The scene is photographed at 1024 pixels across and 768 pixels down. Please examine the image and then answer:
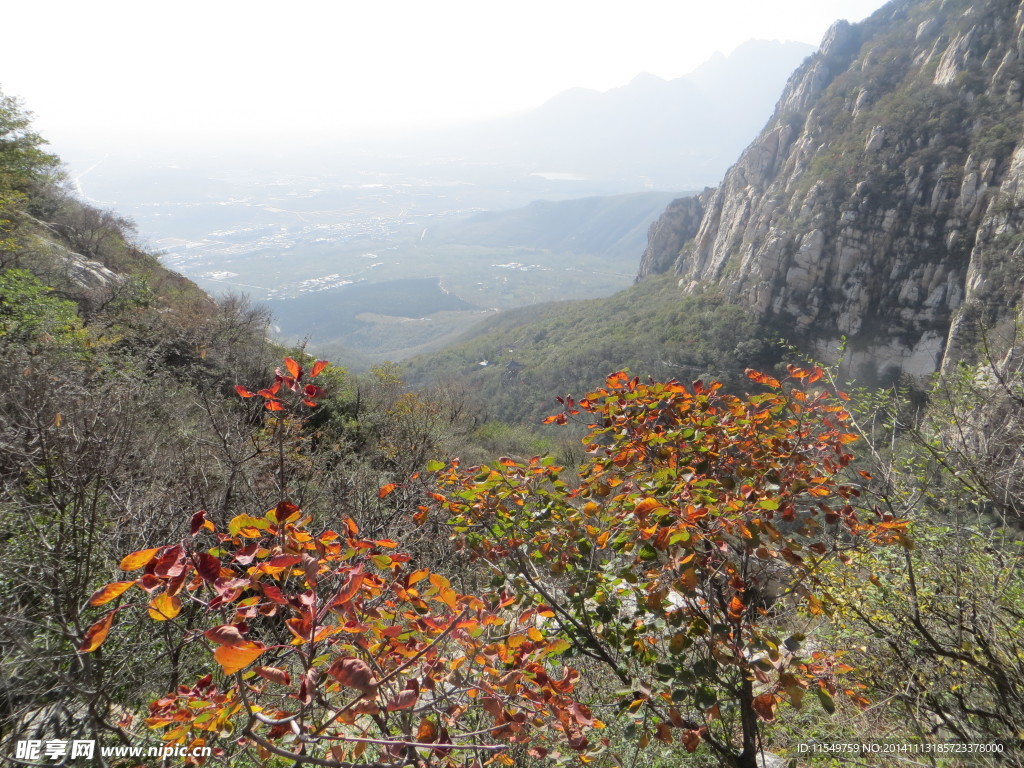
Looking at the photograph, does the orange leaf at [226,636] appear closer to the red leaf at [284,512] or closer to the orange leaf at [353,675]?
the orange leaf at [353,675]

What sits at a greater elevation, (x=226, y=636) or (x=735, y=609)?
(x=226, y=636)

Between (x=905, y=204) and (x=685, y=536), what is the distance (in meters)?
51.5

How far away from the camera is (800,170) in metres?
49.2

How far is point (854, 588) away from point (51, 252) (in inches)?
785

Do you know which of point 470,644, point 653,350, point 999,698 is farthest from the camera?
point 653,350

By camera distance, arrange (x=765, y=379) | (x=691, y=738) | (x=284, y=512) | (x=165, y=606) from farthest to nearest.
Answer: (x=765, y=379), (x=691, y=738), (x=284, y=512), (x=165, y=606)

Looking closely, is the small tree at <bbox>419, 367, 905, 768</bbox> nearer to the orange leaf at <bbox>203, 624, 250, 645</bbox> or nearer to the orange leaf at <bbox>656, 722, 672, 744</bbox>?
the orange leaf at <bbox>656, 722, 672, 744</bbox>

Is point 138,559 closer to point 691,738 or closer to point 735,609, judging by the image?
point 691,738

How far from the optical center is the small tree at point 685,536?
2.02 meters

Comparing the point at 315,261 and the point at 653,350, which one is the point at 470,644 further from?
the point at 315,261

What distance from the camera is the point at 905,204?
3919 centimetres

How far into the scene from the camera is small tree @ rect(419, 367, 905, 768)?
2020mm

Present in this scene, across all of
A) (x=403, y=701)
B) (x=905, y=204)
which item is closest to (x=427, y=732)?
(x=403, y=701)

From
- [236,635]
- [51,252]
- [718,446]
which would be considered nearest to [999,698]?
[718,446]
